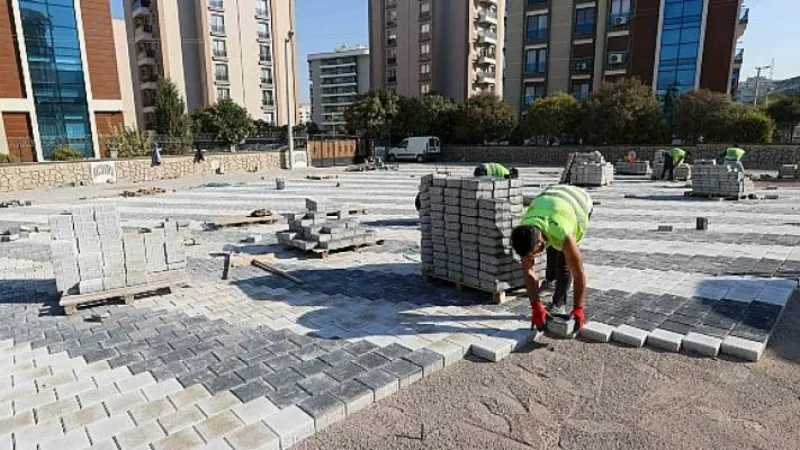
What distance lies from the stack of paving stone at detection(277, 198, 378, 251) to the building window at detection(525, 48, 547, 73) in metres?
42.1

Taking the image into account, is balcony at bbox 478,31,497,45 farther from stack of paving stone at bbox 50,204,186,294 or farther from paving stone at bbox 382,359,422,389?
paving stone at bbox 382,359,422,389

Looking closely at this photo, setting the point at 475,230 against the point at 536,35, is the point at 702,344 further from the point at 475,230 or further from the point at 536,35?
the point at 536,35

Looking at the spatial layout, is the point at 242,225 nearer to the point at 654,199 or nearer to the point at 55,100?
the point at 654,199

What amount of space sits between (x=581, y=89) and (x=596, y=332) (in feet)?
145

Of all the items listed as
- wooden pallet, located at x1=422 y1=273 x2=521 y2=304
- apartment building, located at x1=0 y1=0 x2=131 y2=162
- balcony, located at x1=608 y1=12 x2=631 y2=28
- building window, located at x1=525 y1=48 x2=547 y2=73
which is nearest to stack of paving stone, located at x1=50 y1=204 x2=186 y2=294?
wooden pallet, located at x1=422 y1=273 x2=521 y2=304

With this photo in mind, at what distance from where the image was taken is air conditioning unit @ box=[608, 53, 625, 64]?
41500mm

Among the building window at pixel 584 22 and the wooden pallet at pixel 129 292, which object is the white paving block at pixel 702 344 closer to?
the wooden pallet at pixel 129 292

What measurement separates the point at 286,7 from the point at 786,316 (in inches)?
2366

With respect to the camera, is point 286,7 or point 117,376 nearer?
point 117,376

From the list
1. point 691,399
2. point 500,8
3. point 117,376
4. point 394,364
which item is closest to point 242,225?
point 117,376

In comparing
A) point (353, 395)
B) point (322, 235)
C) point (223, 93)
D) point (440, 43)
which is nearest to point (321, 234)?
point (322, 235)

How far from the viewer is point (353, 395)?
404 cm

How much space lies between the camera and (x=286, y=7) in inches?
2217

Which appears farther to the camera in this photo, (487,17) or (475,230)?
(487,17)
